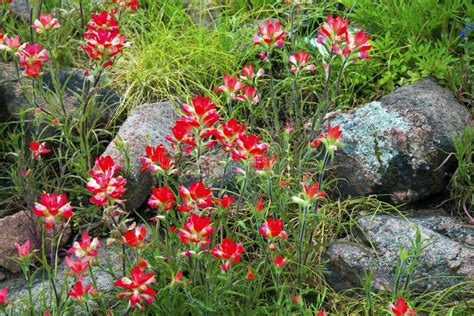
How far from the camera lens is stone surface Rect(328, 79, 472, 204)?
364 centimetres

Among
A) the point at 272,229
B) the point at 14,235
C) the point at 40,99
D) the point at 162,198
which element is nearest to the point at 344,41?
the point at 272,229

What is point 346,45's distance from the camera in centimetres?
294

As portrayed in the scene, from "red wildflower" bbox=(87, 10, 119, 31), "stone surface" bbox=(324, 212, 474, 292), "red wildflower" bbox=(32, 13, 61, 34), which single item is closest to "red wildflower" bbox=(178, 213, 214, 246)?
"stone surface" bbox=(324, 212, 474, 292)

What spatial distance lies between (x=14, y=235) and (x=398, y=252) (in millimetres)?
1787

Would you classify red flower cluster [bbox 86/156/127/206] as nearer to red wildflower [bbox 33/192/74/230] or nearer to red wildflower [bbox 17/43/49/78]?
red wildflower [bbox 33/192/74/230]

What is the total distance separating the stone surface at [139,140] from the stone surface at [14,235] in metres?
0.47

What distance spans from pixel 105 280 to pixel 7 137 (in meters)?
1.35

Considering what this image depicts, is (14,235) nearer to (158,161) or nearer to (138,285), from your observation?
(158,161)

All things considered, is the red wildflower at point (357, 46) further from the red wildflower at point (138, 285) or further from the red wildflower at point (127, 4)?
the red wildflower at point (127, 4)

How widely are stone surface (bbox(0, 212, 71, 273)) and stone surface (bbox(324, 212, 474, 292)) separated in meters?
1.38

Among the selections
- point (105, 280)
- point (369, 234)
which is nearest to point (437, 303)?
point (369, 234)

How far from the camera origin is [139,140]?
12.5 ft

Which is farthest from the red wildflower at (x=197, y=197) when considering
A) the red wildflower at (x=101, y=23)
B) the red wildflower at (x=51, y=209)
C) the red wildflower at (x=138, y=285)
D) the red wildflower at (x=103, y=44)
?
the red wildflower at (x=101, y=23)

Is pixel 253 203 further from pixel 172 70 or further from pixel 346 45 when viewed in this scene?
pixel 172 70
